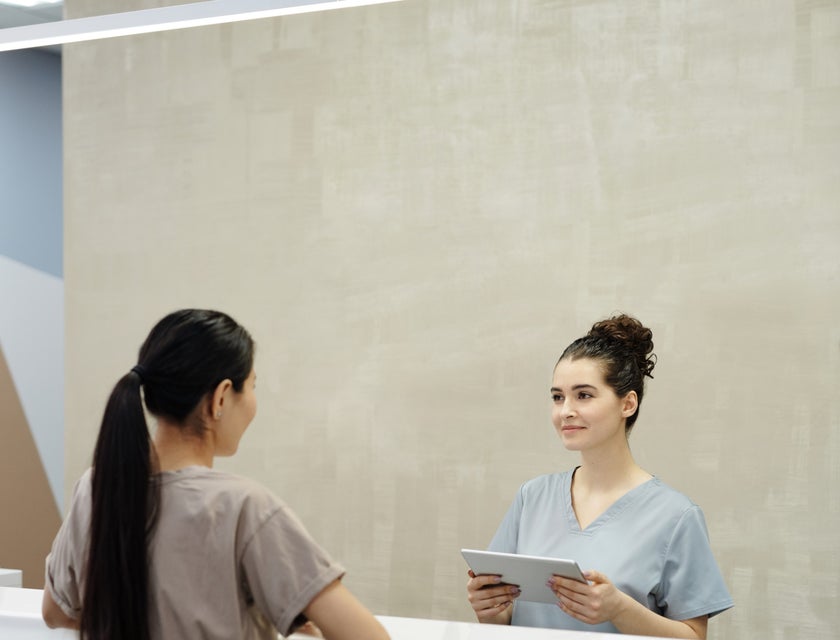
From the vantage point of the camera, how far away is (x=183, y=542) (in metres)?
1.29

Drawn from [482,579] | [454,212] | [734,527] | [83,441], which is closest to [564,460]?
[734,527]

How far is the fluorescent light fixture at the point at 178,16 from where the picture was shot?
2035 mm

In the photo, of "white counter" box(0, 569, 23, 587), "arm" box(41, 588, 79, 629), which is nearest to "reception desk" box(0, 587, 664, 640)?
"arm" box(41, 588, 79, 629)

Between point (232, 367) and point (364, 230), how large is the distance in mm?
2726

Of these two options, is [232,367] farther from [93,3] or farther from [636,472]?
[93,3]

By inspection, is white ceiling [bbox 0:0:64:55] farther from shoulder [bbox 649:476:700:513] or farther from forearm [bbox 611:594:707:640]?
forearm [bbox 611:594:707:640]

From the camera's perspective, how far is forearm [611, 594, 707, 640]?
1998 mm

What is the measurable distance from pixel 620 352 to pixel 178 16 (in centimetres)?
126

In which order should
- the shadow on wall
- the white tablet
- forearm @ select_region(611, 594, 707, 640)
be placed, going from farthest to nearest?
the shadow on wall < forearm @ select_region(611, 594, 707, 640) < the white tablet

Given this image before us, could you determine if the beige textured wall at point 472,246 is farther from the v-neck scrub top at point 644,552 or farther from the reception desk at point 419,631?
the reception desk at point 419,631

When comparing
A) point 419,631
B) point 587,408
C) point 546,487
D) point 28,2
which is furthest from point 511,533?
point 28,2

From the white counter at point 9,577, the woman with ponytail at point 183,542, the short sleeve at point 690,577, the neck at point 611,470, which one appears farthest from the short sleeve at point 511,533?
the white counter at point 9,577

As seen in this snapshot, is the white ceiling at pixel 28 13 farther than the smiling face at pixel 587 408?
Yes

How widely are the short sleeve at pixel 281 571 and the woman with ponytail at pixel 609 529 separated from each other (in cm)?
81
